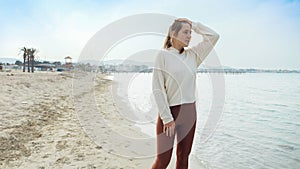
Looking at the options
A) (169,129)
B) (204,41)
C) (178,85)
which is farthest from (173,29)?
(169,129)

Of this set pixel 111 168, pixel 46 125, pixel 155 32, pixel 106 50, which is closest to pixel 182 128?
pixel 155 32

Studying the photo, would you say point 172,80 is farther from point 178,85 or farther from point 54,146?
point 54,146

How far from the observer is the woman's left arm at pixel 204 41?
1.74m

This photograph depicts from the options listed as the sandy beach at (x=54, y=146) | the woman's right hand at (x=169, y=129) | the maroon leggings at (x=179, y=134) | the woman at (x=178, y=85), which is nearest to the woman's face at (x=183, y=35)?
the woman at (x=178, y=85)

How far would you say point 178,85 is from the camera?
Result: 1592mm

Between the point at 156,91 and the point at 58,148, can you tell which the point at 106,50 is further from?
the point at 58,148

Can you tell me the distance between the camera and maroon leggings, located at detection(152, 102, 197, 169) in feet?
5.45

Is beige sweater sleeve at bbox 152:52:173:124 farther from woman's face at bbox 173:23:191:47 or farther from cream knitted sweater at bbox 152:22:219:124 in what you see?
woman's face at bbox 173:23:191:47

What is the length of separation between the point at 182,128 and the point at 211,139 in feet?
12.5

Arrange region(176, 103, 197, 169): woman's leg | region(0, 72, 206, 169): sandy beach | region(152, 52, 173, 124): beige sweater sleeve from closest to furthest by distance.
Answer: region(152, 52, 173, 124): beige sweater sleeve, region(176, 103, 197, 169): woman's leg, region(0, 72, 206, 169): sandy beach

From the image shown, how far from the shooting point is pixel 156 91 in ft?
5.19

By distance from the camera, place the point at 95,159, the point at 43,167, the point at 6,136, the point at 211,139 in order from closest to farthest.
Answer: the point at 43,167 < the point at 95,159 < the point at 6,136 < the point at 211,139

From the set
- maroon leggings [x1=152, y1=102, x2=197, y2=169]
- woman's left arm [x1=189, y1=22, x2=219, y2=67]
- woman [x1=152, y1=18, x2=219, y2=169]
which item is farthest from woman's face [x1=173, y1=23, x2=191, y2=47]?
maroon leggings [x1=152, y1=102, x2=197, y2=169]

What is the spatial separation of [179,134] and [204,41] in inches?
29.7
